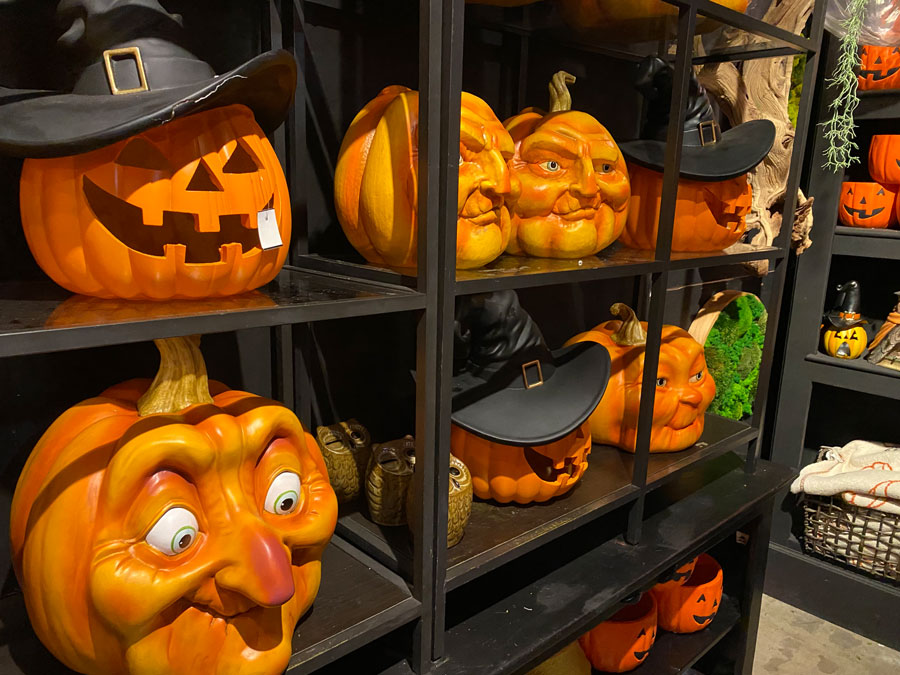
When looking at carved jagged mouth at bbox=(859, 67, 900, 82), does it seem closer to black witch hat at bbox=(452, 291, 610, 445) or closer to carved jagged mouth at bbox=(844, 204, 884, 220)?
carved jagged mouth at bbox=(844, 204, 884, 220)

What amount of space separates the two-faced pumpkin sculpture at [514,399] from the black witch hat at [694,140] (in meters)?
Result: 0.46

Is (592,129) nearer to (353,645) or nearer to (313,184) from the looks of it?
(313,184)

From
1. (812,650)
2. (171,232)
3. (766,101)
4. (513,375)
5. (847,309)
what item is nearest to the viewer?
(171,232)

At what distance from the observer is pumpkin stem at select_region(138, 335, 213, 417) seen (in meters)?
0.88

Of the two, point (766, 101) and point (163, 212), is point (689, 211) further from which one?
point (163, 212)

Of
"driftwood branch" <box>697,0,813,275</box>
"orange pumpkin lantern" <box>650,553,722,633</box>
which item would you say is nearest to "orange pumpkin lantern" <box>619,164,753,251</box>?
"driftwood branch" <box>697,0,813,275</box>

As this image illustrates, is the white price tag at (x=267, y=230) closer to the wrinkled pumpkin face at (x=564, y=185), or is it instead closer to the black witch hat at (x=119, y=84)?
the black witch hat at (x=119, y=84)

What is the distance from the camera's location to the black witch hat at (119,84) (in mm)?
707

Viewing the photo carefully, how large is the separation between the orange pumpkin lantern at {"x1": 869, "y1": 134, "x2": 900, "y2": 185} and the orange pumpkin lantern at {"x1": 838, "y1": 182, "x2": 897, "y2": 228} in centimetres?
3

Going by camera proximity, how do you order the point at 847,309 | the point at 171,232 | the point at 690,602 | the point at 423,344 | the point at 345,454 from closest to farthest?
the point at 171,232
the point at 423,344
the point at 345,454
the point at 690,602
the point at 847,309

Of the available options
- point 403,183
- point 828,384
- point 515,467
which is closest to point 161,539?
point 403,183

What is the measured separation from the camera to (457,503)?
46.1 inches

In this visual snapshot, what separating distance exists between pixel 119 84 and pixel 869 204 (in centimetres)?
246

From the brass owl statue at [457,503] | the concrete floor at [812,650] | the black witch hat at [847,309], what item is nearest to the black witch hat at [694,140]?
the brass owl statue at [457,503]
